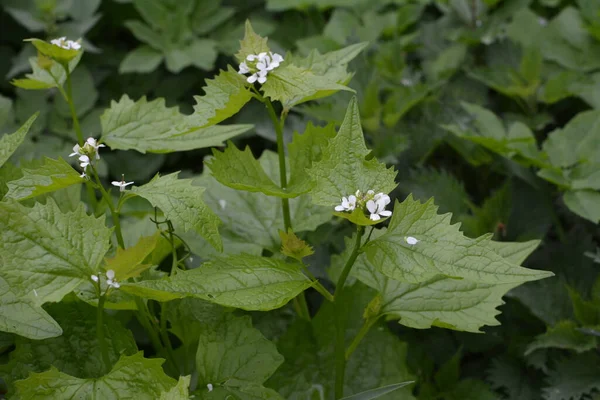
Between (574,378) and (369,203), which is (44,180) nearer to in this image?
(369,203)

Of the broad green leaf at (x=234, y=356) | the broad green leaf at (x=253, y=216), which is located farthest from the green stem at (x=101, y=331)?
the broad green leaf at (x=253, y=216)

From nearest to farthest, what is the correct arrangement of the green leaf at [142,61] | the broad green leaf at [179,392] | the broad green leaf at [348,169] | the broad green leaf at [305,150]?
the broad green leaf at [179,392] → the broad green leaf at [348,169] → the broad green leaf at [305,150] → the green leaf at [142,61]

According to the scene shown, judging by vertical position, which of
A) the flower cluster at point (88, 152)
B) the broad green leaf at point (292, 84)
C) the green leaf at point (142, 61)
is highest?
the broad green leaf at point (292, 84)

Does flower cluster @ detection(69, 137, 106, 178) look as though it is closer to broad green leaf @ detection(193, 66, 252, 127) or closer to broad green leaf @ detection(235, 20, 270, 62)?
broad green leaf @ detection(193, 66, 252, 127)

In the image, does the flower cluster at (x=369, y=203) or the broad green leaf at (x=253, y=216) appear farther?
the broad green leaf at (x=253, y=216)

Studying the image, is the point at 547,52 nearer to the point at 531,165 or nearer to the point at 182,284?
the point at 531,165

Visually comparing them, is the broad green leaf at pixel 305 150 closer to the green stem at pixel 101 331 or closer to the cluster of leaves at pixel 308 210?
the cluster of leaves at pixel 308 210

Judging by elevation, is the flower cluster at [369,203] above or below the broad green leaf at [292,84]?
below

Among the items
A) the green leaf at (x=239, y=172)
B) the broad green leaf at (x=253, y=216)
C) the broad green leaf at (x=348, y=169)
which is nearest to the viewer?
the broad green leaf at (x=348, y=169)
